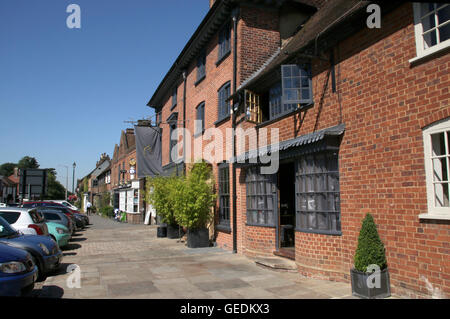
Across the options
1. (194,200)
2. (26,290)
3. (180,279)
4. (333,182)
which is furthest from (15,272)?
(194,200)

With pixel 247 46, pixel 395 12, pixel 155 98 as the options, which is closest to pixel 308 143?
pixel 395 12

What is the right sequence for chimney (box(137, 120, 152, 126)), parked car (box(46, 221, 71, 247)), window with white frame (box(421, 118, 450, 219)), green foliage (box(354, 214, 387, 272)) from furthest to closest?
chimney (box(137, 120, 152, 126)) < parked car (box(46, 221, 71, 247)) < green foliage (box(354, 214, 387, 272)) < window with white frame (box(421, 118, 450, 219))

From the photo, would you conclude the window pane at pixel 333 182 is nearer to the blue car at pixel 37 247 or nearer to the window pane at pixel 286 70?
the window pane at pixel 286 70

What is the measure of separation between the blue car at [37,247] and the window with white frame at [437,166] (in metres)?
7.80

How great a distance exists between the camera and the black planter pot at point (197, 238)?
1267cm

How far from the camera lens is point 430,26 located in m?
5.77

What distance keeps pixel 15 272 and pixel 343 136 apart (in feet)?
21.2

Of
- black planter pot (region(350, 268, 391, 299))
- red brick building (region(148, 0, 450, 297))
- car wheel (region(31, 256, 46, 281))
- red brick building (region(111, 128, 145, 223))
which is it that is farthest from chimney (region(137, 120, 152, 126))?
black planter pot (region(350, 268, 391, 299))

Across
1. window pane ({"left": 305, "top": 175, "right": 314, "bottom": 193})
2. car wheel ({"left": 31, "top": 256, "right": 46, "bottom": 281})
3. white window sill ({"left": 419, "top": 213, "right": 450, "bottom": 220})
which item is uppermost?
window pane ({"left": 305, "top": 175, "right": 314, "bottom": 193})

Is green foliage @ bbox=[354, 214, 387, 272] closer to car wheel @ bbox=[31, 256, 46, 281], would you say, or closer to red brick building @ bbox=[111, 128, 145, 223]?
car wheel @ bbox=[31, 256, 46, 281]

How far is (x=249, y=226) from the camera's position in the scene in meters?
10.6

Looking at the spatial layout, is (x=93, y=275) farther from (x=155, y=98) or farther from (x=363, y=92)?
(x=155, y=98)

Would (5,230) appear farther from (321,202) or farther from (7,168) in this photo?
(7,168)

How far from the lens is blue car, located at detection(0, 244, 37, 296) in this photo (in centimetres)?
508
